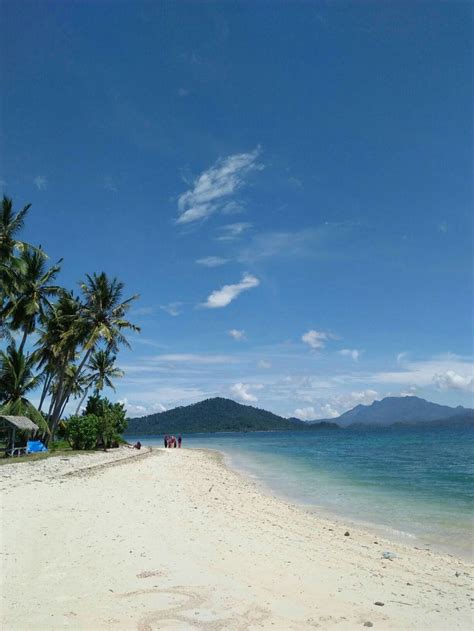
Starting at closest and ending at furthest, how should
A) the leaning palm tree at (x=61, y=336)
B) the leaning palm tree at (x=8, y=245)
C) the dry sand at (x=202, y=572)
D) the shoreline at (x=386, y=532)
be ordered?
the dry sand at (x=202, y=572)
the shoreline at (x=386, y=532)
the leaning palm tree at (x=8, y=245)
the leaning palm tree at (x=61, y=336)

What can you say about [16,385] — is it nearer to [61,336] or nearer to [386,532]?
Answer: [61,336]

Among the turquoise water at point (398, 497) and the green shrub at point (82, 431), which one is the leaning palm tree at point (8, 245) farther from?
the turquoise water at point (398, 497)

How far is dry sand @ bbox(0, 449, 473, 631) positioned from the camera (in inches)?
187

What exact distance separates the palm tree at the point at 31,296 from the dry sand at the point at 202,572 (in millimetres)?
17883

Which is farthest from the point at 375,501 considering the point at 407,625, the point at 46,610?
the point at 46,610

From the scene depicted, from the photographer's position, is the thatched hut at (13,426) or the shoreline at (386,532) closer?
the shoreline at (386,532)

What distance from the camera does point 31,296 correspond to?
27391 millimetres

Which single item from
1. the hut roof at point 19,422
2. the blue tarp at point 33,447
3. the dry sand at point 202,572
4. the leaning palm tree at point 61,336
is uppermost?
the leaning palm tree at point 61,336

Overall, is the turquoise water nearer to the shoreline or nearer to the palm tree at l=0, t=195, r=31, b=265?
the shoreline

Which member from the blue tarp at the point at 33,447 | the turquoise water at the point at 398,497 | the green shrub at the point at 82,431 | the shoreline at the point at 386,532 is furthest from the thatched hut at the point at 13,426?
the shoreline at the point at 386,532

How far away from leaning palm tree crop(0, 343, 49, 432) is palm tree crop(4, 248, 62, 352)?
81cm

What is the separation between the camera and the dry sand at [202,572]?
475 cm

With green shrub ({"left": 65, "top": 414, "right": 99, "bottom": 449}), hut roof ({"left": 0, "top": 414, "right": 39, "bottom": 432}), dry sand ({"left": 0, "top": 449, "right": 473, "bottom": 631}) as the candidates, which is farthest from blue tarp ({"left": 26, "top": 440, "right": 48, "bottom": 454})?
dry sand ({"left": 0, "top": 449, "right": 473, "bottom": 631})

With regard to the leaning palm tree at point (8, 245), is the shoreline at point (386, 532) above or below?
below
